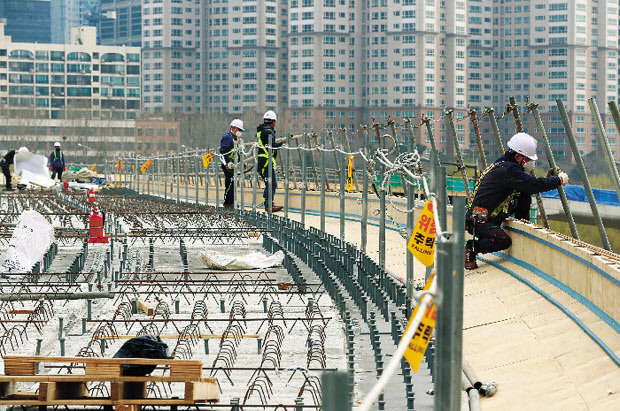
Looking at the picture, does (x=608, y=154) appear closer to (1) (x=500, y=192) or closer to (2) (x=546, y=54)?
(1) (x=500, y=192)

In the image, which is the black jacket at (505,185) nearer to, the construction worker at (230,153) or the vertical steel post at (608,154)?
the vertical steel post at (608,154)

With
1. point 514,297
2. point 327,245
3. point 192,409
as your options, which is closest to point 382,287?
point 514,297

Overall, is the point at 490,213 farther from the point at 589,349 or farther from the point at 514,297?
the point at 589,349

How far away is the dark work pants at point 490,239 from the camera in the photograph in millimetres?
15461

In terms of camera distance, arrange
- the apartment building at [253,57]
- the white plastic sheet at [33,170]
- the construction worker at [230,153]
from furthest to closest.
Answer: the apartment building at [253,57]
the white plastic sheet at [33,170]
the construction worker at [230,153]

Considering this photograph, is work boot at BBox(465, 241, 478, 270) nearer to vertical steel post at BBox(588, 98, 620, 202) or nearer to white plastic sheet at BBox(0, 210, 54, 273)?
vertical steel post at BBox(588, 98, 620, 202)

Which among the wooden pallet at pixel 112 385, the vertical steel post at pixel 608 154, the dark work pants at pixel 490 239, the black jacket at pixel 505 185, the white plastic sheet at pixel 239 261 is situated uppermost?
the vertical steel post at pixel 608 154

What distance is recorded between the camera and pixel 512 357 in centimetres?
1054

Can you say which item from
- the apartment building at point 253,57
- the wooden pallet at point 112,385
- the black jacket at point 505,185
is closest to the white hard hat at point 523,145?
the black jacket at point 505,185

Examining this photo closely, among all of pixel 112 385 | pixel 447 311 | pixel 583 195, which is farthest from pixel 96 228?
pixel 447 311

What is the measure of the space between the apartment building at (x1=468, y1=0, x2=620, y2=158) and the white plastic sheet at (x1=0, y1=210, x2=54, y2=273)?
15189 cm

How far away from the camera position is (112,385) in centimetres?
903

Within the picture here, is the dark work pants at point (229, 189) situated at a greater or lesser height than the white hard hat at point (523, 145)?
lesser

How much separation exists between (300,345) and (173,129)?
540 feet
